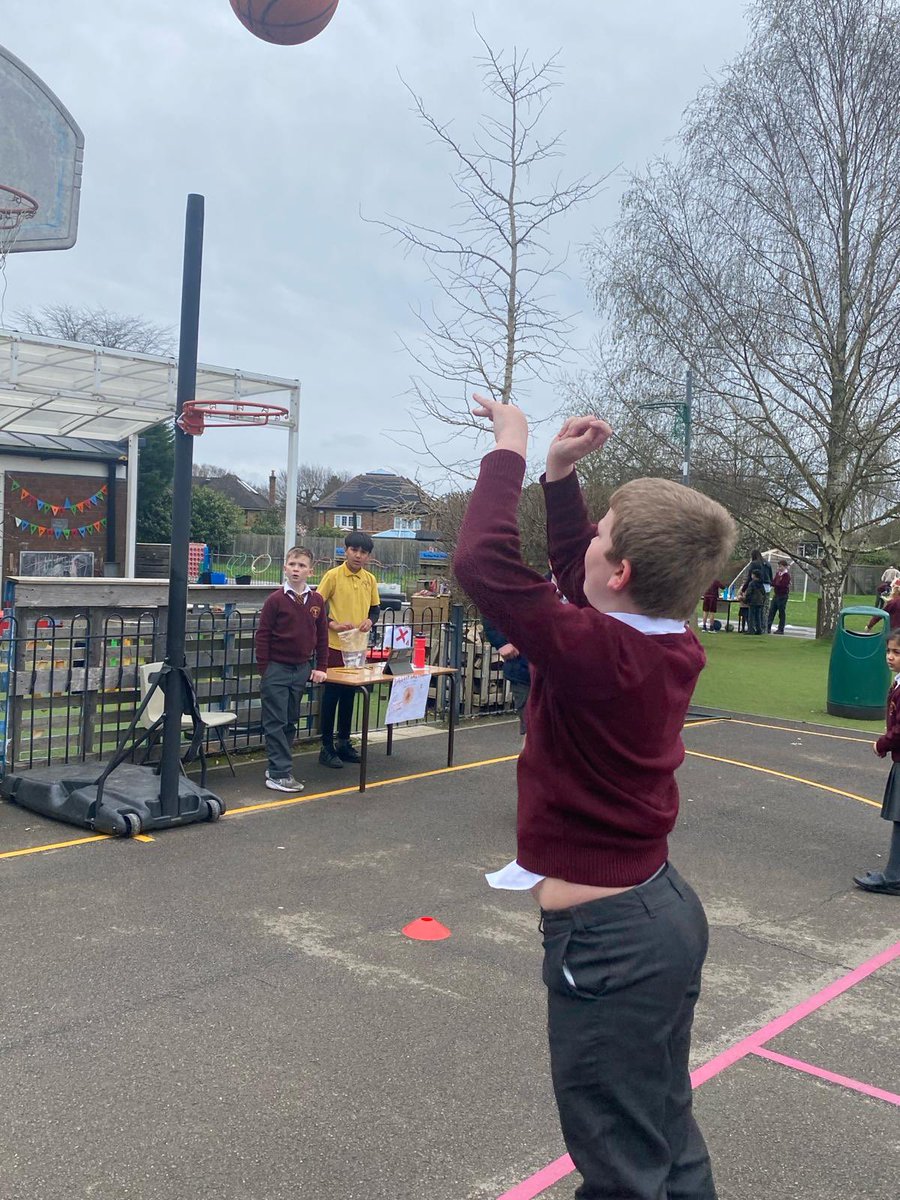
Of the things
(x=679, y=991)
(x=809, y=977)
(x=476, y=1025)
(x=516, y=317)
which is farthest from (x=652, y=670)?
(x=516, y=317)

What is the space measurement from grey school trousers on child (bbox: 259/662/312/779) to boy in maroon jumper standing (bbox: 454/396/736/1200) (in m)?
5.92

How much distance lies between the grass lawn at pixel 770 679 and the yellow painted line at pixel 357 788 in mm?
5240

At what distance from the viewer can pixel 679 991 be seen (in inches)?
78.7

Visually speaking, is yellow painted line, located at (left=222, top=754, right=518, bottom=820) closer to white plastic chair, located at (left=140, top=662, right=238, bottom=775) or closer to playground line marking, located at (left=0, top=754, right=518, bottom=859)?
playground line marking, located at (left=0, top=754, right=518, bottom=859)

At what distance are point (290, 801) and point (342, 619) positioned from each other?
179 centimetres

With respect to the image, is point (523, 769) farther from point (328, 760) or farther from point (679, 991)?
point (328, 760)

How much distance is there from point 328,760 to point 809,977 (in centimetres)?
494

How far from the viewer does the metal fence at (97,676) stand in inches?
290

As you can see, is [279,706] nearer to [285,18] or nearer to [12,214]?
[12,214]

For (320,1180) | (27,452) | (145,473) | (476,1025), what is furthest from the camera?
(145,473)

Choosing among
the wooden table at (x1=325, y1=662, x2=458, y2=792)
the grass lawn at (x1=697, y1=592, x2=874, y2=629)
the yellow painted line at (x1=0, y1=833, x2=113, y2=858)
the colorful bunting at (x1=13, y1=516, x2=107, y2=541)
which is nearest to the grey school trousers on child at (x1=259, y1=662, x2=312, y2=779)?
the wooden table at (x1=325, y1=662, x2=458, y2=792)

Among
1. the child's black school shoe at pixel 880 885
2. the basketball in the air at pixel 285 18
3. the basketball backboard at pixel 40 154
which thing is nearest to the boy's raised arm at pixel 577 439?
the child's black school shoe at pixel 880 885

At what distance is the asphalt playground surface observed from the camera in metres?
3.11

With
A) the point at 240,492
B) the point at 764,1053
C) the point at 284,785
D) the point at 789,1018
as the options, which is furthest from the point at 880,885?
the point at 240,492
